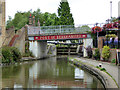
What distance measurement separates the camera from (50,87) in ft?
38.3

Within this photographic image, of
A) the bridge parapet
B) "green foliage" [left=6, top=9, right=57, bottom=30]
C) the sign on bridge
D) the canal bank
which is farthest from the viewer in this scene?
"green foliage" [left=6, top=9, right=57, bottom=30]

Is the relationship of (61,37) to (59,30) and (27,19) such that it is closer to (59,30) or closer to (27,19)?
(59,30)

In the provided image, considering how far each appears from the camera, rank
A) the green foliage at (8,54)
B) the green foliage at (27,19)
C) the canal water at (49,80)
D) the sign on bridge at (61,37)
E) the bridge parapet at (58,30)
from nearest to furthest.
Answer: the canal water at (49,80)
the green foliage at (8,54)
the sign on bridge at (61,37)
the bridge parapet at (58,30)
the green foliage at (27,19)

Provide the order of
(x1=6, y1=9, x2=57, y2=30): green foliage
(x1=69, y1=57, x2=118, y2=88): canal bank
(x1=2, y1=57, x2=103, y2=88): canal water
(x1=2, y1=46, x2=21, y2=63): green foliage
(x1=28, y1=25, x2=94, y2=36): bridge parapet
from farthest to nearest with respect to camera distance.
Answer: (x1=6, y1=9, x2=57, y2=30): green foliage < (x1=28, y1=25, x2=94, y2=36): bridge parapet < (x1=2, y1=46, x2=21, y2=63): green foliage < (x1=2, y1=57, x2=103, y2=88): canal water < (x1=69, y1=57, x2=118, y2=88): canal bank

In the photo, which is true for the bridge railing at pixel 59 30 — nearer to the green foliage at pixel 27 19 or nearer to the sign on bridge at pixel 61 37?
the sign on bridge at pixel 61 37

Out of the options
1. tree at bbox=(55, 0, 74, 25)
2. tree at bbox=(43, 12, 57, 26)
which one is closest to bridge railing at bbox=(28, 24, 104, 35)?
tree at bbox=(55, 0, 74, 25)

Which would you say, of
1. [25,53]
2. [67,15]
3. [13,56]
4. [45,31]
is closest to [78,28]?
[45,31]

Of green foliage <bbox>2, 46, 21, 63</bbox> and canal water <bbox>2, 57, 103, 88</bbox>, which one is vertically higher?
green foliage <bbox>2, 46, 21, 63</bbox>

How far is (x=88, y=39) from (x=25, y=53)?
33.0 feet

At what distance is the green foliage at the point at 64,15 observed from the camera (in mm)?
61625

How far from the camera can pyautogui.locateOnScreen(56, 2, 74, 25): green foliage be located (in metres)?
61.6

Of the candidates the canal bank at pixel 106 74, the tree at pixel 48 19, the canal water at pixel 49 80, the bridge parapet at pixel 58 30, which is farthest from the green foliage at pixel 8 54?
the tree at pixel 48 19

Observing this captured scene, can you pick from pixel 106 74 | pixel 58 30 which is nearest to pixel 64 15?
pixel 58 30

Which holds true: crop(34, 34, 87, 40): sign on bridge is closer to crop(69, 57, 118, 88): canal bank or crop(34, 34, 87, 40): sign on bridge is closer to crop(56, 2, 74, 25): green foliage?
crop(69, 57, 118, 88): canal bank
